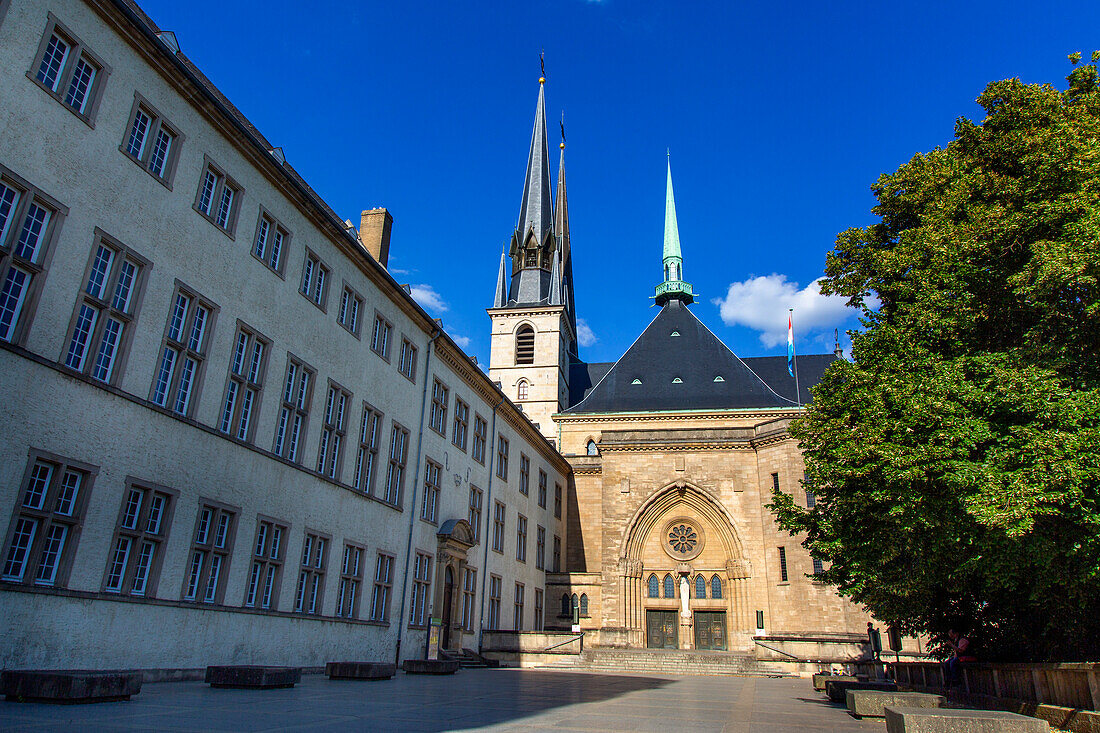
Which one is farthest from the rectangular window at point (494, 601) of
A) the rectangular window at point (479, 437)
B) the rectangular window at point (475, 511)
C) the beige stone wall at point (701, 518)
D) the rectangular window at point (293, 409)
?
the rectangular window at point (293, 409)

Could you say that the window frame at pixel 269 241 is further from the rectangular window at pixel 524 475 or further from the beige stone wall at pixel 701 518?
the beige stone wall at pixel 701 518

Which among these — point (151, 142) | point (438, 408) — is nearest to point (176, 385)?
point (151, 142)

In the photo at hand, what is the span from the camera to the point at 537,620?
35.2 meters

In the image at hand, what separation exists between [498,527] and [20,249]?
2212 centimetres

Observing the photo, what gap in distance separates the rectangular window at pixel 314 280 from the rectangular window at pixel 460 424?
28.6ft

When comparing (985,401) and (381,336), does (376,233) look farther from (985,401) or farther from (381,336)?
(985,401)

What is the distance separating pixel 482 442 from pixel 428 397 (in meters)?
5.56

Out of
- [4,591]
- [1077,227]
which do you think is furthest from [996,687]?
[4,591]

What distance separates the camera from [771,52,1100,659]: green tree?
34.1 feet

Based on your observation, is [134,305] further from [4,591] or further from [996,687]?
[996,687]

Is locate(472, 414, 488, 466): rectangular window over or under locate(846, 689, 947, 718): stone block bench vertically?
over

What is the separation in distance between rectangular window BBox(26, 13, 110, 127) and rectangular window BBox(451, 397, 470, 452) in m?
16.2

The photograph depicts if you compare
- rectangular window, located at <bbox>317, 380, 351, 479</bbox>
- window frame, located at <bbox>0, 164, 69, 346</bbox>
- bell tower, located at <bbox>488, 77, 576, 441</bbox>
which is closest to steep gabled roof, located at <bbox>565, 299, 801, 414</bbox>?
bell tower, located at <bbox>488, 77, 576, 441</bbox>

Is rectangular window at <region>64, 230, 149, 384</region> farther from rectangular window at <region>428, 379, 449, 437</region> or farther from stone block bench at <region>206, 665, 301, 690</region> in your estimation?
rectangular window at <region>428, 379, 449, 437</region>
